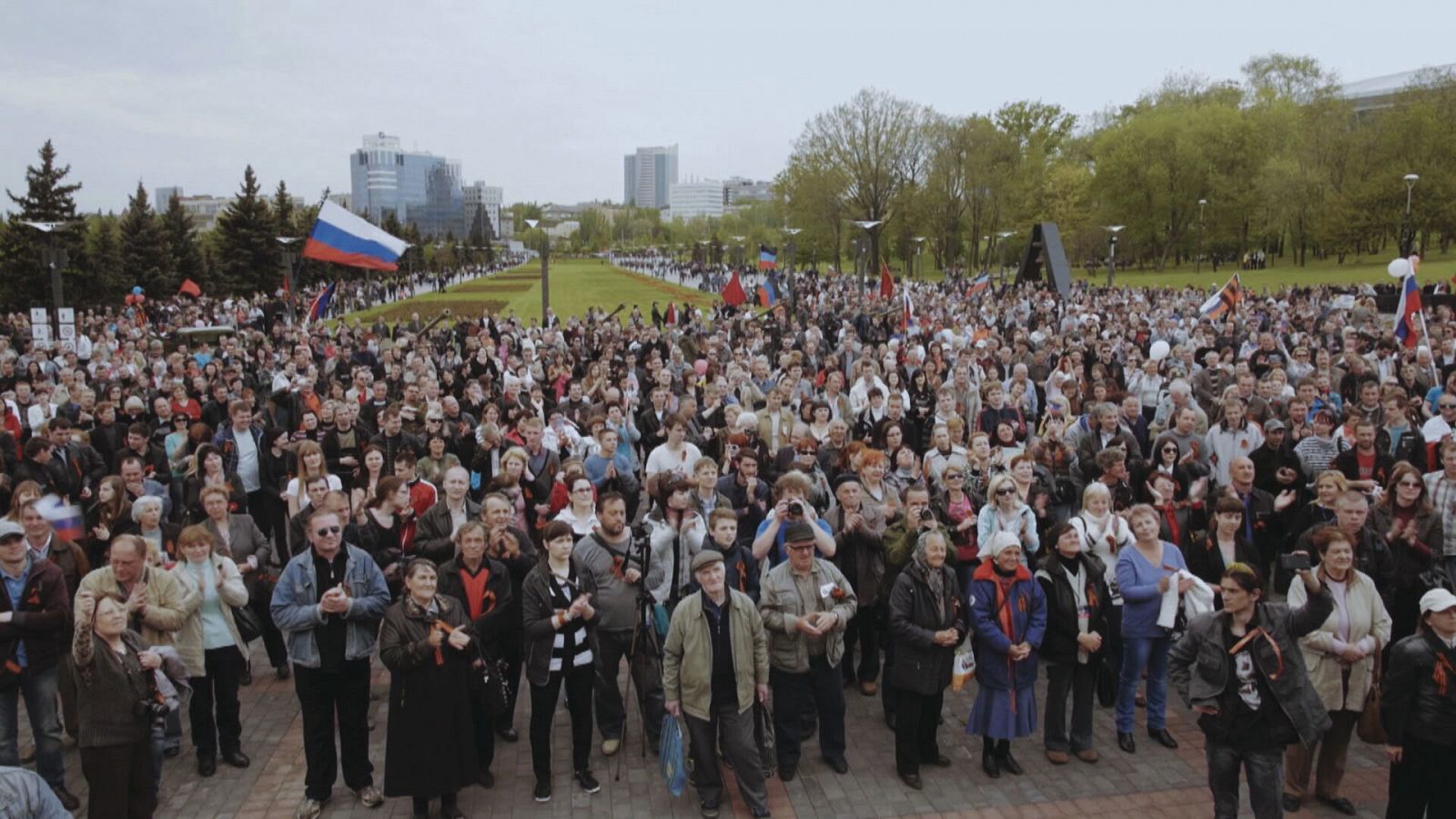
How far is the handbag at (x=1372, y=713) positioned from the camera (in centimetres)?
587

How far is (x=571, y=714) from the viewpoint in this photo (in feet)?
20.1

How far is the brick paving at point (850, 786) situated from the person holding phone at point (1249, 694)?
76 centimetres

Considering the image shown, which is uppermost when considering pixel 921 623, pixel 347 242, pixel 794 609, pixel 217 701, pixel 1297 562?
pixel 347 242

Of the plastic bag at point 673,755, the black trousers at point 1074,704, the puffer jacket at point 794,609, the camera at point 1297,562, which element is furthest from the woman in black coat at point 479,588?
the camera at point 1297,562

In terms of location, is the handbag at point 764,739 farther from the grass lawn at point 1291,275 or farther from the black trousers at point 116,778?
the grass lawn at point 1291,275

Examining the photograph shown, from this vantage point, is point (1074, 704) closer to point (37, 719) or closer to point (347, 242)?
point (37, 719)

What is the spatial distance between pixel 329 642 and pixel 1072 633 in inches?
184

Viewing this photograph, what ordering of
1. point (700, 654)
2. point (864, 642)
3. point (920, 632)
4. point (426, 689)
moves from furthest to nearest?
1. point (864, 642)
2. point (920, 632)
3. point (700, 654)
4. point (426, 689)

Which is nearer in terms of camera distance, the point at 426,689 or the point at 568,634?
the point at 426,689

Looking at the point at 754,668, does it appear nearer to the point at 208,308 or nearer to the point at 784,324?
the point at 784,324

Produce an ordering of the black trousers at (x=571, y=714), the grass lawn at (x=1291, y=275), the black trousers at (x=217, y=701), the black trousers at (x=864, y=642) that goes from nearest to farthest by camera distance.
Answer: the black trousers at (x=571, y=714) → the black trousers at (x=217, y=701) → the black trousers at (x=864, y=642) → the grass lawn at (x=1291, y=275)

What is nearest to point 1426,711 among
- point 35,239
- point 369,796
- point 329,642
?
point 369,796

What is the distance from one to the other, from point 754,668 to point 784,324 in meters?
21.4

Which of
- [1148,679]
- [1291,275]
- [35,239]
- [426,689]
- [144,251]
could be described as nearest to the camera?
[426,689]
